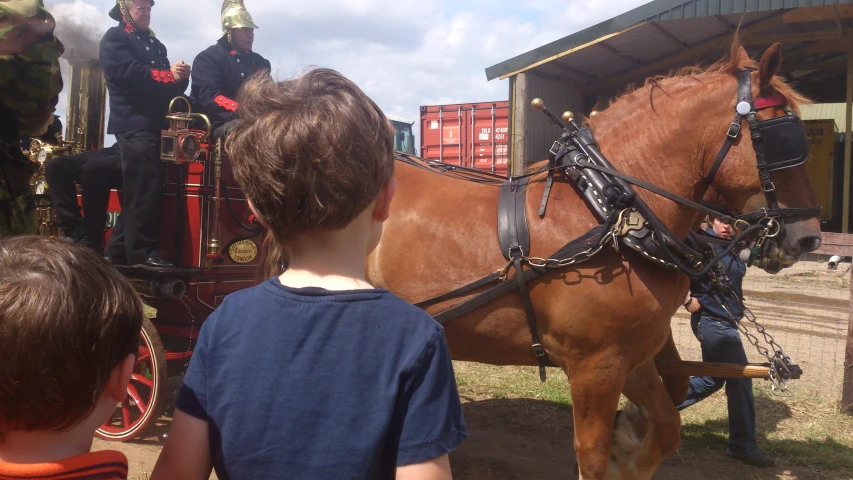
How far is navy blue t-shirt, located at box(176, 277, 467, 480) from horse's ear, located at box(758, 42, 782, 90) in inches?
89.2

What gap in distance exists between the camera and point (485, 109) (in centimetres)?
1794

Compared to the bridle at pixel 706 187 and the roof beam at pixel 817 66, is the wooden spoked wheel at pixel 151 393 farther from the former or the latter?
the roof beam at pixel 817 66

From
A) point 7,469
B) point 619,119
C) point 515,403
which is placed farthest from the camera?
point 515,403

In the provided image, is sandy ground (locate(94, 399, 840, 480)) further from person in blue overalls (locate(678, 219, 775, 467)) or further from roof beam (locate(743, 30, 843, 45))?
roof beam (locate(743, 30, 843, 45))

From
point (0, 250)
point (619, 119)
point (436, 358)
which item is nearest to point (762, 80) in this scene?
point (619, 119)

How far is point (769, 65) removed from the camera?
268 cm

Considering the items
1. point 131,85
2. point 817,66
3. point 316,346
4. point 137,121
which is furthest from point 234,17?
point 817,66

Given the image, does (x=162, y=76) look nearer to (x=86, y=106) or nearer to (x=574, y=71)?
(x=86, y=106)

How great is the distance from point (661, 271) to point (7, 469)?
93.8 inches

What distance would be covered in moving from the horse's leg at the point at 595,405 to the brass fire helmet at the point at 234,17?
11.9 ft

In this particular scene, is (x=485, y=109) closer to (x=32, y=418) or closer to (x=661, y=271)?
(x=661, y=271)

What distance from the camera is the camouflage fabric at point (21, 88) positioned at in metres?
1.93

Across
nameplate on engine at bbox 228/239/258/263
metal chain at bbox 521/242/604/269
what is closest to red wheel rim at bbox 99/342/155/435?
nameplate on engine at bbox 228/239/258/263

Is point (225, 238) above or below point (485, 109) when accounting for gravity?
below
